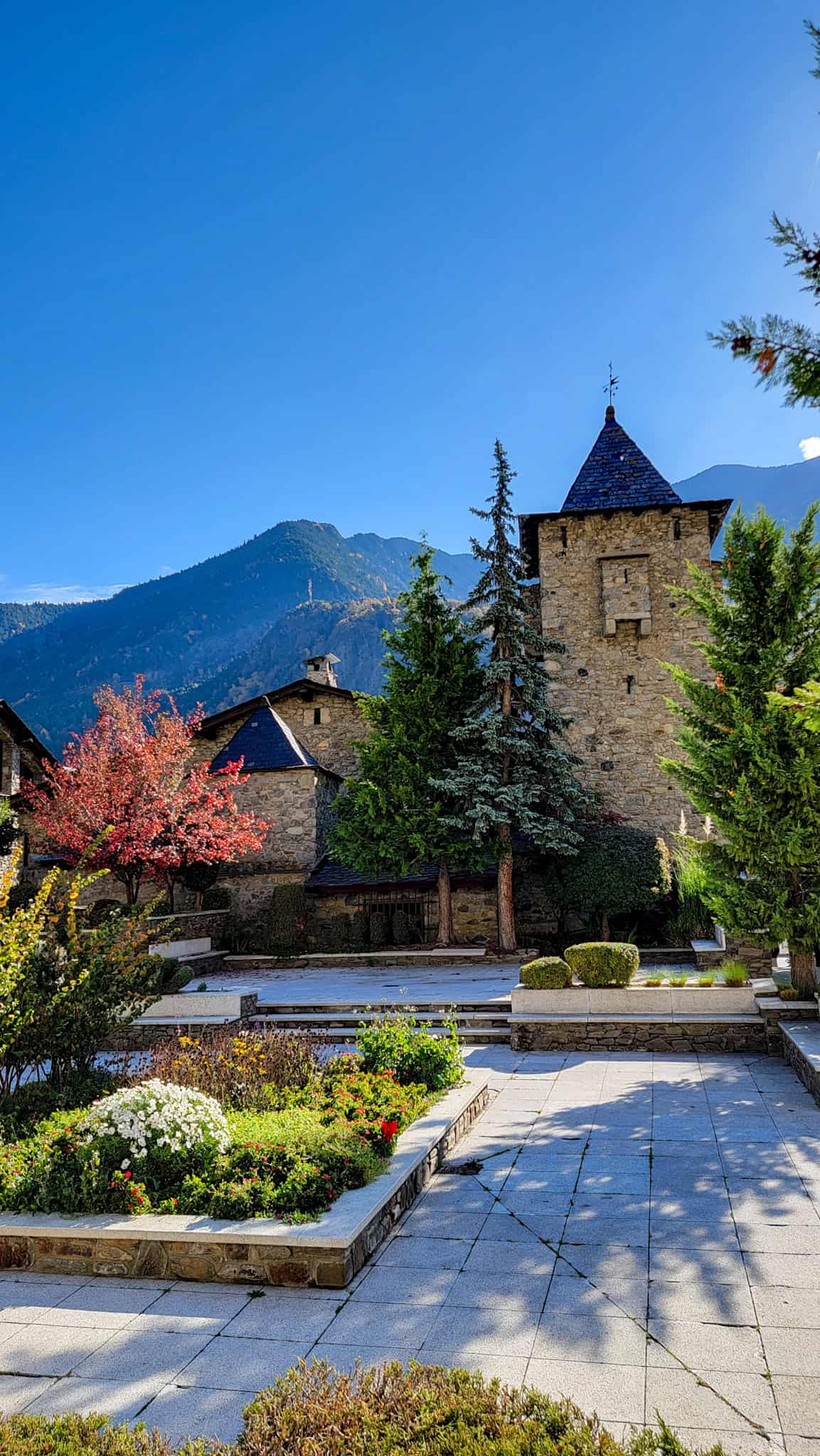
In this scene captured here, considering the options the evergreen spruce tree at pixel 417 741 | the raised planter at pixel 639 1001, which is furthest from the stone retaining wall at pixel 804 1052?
the evergreen spruce tree at pixel 417 741

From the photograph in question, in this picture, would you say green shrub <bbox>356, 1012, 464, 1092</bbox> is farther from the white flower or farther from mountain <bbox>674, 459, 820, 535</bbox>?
mountain <bbox>674, 459, 820, 535</bbox>

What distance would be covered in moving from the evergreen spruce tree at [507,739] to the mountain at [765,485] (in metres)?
132

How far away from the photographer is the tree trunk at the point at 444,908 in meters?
18.1

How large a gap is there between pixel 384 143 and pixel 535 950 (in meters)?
13.7

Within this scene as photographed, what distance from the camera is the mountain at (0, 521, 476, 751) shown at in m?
85.6

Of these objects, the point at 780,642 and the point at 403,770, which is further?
the point at 403,770

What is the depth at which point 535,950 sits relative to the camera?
56.3 ft

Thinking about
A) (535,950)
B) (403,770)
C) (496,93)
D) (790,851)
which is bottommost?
(535,950)

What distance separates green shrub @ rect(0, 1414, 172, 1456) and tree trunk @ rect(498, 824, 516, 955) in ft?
46.4

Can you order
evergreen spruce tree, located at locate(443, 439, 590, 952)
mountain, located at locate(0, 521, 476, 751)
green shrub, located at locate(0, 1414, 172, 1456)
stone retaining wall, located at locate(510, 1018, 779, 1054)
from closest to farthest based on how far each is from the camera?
green shrub, located at locate(0, 1414, 172, 1456) → stone retaining wall, located at locate(510, 1018, 779, 1054) → evergreen spruce tree, located at locate(443, 439, 590, 952) → mountain, located at locate(0, 521, 476, 751)

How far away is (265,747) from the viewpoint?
21.5m

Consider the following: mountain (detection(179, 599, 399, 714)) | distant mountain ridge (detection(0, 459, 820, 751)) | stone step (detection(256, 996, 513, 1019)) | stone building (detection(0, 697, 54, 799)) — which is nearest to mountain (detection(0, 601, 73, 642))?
distant mountain ridge (detection(0, 459, 820, 751))

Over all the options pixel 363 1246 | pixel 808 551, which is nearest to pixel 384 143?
pixel 808 551

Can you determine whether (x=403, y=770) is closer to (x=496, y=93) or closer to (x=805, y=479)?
(x=496, y=93)
